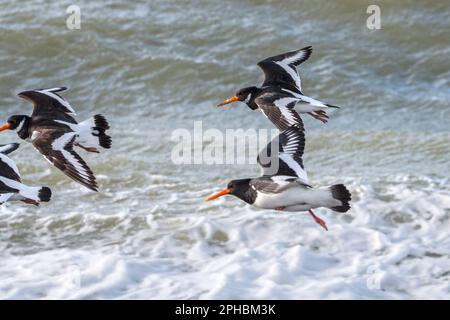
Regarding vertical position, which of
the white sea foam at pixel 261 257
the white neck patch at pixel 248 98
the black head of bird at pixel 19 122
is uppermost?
the white neck patch at pixel 248 98

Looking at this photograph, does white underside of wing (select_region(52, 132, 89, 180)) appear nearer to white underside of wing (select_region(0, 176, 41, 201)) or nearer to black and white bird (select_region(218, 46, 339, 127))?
white underside of wing (select_region(0, 176, 41, 201))

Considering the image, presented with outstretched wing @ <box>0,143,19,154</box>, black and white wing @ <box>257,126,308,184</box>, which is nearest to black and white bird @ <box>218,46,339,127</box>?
black and white wing @ <box>257,126,308,184</box>

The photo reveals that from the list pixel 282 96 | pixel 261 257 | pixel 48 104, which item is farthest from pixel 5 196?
pixel 282 96

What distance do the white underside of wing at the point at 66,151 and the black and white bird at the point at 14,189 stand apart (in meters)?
0.28

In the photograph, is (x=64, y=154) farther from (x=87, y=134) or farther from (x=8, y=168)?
(x=8, y=168)

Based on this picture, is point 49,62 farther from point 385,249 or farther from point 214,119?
point 385,249

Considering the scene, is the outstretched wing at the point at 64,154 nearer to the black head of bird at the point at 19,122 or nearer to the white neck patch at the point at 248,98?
the black head of bird at the point at 19,122

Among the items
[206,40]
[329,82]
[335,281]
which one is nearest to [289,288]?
[335,281]

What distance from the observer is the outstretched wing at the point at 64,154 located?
6195 millimetres

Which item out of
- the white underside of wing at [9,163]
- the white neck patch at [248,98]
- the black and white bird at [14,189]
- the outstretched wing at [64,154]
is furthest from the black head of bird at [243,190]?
the white underside of wing at [9,163]

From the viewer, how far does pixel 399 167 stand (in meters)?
8.66

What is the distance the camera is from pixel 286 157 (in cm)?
655

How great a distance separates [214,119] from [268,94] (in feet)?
8.23

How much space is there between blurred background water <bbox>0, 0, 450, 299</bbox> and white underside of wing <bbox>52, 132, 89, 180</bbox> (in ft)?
2.83
